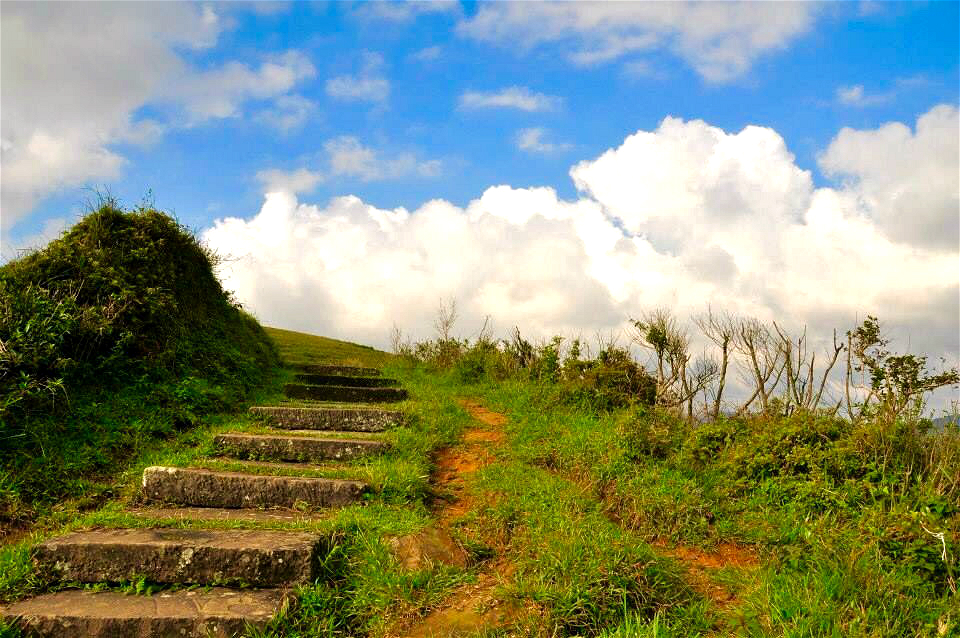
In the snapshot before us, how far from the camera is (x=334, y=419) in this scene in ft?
25.8

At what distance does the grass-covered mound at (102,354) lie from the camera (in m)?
6.01

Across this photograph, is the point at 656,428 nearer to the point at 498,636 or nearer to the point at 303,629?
the point at 498,636

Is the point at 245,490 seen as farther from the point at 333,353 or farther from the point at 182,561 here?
the point at 333,353

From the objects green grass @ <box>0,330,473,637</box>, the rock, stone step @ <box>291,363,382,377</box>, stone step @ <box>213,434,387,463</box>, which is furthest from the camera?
stone step @ <box>291,363,382,377</box>

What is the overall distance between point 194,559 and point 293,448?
2.29 metres

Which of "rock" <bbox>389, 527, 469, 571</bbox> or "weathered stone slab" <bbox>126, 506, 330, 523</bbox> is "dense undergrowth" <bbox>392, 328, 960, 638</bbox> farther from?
"weathered stone slab" <bbox>126, 506, 330, 523</bbox>

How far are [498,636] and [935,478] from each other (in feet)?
13.9

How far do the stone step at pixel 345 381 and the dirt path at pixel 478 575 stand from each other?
3.03 meters

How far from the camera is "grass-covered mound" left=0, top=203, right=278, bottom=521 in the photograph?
6012mm

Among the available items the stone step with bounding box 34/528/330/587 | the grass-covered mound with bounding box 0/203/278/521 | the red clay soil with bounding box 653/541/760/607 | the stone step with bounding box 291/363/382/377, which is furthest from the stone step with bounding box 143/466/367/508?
the stone step with bounding box 291/363/382/377

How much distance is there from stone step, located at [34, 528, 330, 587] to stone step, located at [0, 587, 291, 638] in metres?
0.15

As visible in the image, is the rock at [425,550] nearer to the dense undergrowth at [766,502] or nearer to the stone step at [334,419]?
the dense undergrowth at [766,502]

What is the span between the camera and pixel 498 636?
3.58 meters

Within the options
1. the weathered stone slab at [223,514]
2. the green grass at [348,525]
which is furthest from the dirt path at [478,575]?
the weathered stone slab at [223,514]
